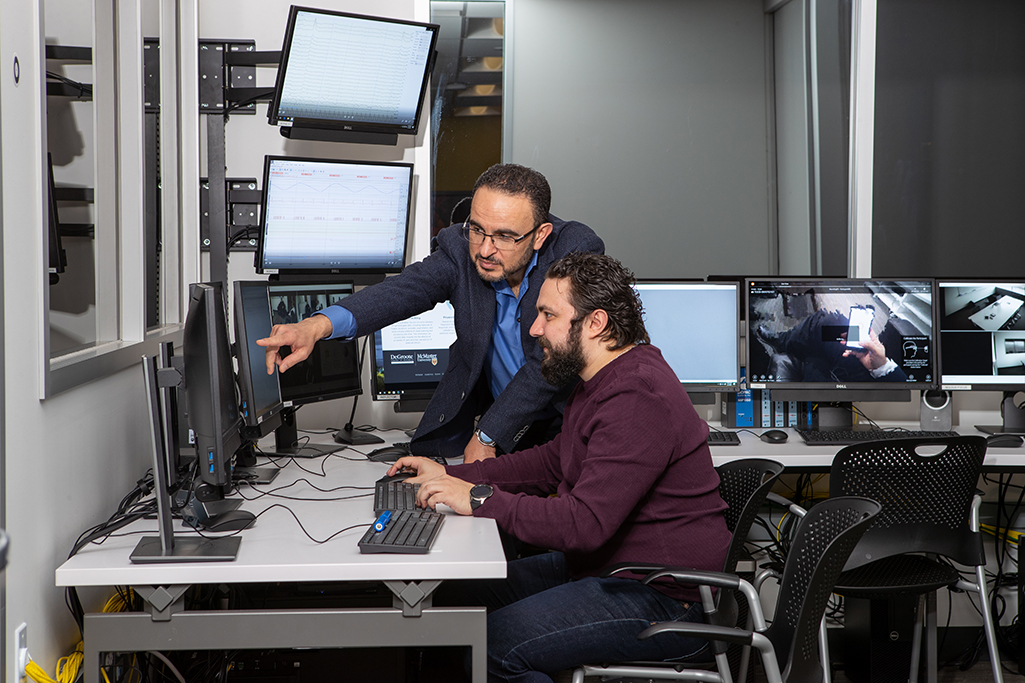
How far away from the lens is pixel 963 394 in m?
3.22

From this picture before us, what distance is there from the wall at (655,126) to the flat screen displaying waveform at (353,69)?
0.55 metres

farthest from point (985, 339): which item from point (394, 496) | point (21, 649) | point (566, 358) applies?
point (21, 649)

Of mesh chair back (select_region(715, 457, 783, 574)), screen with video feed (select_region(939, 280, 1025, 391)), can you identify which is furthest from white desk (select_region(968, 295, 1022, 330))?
mesh chair back (select_region(715, 457, 783, 574))

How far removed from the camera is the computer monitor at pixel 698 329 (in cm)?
293

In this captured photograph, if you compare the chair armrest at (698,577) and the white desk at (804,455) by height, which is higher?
the white desk at (804,455)

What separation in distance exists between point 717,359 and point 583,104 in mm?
1172

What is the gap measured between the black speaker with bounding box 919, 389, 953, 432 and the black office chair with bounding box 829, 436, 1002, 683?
691 mm

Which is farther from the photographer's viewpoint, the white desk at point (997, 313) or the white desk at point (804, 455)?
the white desk at point (997, 313)

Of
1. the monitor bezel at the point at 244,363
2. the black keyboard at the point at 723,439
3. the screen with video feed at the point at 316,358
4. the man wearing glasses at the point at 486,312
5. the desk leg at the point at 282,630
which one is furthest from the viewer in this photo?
the black keyboard at the point at 723,439

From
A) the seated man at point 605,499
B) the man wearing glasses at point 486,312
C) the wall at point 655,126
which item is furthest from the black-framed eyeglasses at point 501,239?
the wall at point 655,126

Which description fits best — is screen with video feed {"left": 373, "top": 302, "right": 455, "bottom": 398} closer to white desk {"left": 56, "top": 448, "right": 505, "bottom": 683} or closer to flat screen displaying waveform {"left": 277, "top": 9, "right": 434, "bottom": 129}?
flat screen displaying waveform {"left": 277, "top": 9, "right": 434, "bottom": 129}

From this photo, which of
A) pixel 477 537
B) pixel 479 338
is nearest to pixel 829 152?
pixel 479 338

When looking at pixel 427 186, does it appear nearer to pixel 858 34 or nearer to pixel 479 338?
pixel 479 338

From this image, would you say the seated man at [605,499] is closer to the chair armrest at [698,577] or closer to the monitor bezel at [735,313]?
the chair armrest at [698,577]
